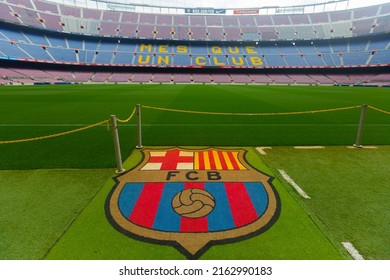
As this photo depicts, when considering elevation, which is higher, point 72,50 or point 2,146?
point 72,50

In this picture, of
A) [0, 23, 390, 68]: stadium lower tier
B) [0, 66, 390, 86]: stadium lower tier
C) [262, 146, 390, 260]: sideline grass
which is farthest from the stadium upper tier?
[262, 146, 390, 260]: sideline grass

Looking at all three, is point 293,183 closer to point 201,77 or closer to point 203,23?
point 201,77

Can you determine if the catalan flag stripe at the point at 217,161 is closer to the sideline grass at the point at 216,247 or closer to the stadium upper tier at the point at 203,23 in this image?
the sideline grass at the point at 216,247

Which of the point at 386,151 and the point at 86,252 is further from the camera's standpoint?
the point at 386,151

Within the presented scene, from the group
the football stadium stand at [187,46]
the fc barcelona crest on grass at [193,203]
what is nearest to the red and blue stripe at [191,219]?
the fc barcelona crest on grass at [193,203]

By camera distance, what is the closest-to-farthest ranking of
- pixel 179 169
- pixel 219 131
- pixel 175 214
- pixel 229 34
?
pixel 175 214 → pixel 179 169 → pixel 219 131 → pixel 229 34

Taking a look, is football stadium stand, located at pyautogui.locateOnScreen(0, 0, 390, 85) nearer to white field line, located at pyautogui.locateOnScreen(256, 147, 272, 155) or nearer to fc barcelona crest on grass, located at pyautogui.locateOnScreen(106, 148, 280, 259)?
white field line, located at pyautogui.locateOnScreen(256, 147, 272, 155)

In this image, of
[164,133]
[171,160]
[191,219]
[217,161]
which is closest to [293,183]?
[217,161]

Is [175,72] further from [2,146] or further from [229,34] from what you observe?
[2,146]

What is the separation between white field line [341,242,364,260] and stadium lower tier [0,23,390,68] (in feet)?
166

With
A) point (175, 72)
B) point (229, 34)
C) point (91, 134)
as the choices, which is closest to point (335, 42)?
point (229, 34)

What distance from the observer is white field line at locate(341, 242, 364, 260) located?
2.33 meters

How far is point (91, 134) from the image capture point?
292 inches

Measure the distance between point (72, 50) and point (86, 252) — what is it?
57.3 metres
